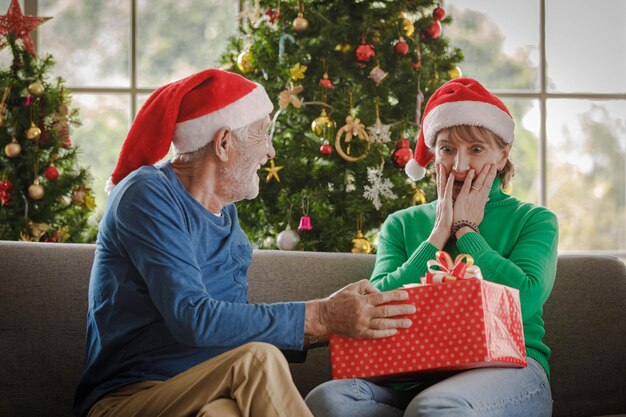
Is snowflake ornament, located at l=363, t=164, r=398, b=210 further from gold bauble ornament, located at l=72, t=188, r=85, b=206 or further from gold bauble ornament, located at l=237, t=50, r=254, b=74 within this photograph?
gold bauble ornament, located at l=72, t=188, r=85, b=206

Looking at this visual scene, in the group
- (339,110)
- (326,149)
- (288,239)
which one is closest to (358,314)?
(288,239)

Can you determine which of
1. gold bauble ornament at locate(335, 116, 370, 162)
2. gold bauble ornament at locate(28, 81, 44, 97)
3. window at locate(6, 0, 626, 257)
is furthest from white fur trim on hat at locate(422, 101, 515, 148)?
window at locate(6, 0, 626, 257)

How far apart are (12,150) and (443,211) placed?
2.81 m

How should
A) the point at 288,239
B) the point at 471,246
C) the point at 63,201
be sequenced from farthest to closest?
1. the point at 63,201
2. the point at 288,239
3. the point at 471,246

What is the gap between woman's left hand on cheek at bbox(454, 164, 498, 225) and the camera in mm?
2184

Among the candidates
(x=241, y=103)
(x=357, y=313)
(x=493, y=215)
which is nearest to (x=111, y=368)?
(x=357, y=313)

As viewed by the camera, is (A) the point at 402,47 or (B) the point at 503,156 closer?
(B) the point at 503,156

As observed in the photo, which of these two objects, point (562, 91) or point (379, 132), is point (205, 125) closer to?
point (379, 132)

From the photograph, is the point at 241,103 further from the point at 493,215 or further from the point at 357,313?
the point at 493,215

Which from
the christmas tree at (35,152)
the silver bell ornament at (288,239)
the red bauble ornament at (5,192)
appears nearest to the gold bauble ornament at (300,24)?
the silver bell ornament at (288,239)

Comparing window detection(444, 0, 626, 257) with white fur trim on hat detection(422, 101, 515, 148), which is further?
window detection(444, 0, 626, 257)

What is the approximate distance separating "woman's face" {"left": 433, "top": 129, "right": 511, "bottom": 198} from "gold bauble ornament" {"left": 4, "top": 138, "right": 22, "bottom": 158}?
2.74m

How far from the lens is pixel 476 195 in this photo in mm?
2195

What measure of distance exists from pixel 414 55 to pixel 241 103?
231 centimetres
